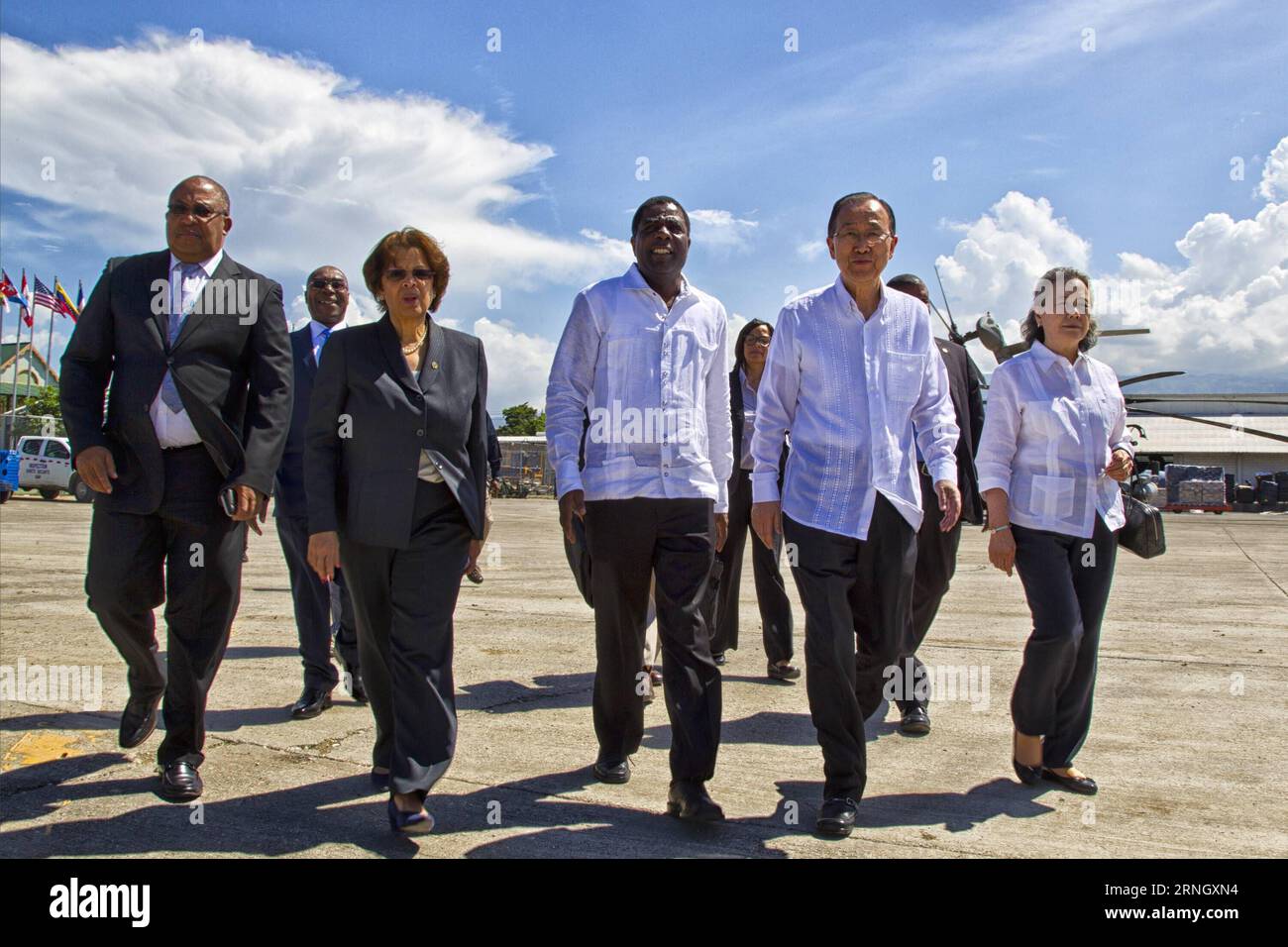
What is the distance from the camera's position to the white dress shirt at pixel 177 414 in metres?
4.05

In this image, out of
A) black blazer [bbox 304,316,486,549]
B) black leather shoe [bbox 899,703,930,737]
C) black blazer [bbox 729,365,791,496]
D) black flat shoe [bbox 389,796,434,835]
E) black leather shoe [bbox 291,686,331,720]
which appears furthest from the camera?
black blazer [bbox 729,365,791,496]

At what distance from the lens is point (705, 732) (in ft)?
12.4

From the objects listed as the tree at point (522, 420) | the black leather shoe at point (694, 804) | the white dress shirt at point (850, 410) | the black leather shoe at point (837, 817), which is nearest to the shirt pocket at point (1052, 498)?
the white dress shirt at point (850, 410)

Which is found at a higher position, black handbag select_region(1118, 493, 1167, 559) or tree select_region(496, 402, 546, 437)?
tree select_region(496, 402, 546, 437)

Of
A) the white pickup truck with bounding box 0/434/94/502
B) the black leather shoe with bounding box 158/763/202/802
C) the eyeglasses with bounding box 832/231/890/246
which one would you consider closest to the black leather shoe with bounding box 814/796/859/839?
the eyeglasses with bounding box 832/231/890/246

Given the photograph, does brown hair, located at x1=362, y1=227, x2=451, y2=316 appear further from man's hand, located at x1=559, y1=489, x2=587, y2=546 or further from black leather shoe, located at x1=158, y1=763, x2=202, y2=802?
black leather shoe, located at x1=158, y1=763, x2=202, y2=802

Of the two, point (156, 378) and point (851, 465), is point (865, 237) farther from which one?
point (156, 378)

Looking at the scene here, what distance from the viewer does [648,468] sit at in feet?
12.9

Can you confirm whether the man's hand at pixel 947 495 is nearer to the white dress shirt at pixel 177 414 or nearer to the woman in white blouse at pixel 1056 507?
the woman in white blouse at pixel 1056 507

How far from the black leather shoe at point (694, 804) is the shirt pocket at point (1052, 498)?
181 cm

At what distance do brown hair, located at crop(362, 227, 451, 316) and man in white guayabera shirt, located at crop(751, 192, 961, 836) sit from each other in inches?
52.5

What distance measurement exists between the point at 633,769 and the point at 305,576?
212 centimetres

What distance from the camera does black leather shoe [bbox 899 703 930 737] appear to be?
16.7 feet
